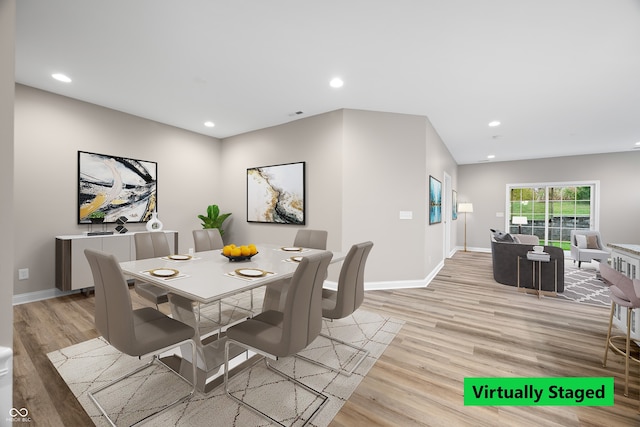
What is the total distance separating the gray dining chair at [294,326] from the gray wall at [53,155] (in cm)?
349

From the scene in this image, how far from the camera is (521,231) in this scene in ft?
25.2

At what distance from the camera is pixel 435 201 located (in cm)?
501

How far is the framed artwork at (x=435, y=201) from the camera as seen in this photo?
4.70 m

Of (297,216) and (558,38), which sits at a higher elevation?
(558,38)

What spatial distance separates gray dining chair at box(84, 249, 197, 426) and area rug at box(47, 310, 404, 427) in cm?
6

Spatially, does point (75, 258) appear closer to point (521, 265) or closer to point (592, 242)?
point (521, 265)

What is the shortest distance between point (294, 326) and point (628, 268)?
9.97 feet

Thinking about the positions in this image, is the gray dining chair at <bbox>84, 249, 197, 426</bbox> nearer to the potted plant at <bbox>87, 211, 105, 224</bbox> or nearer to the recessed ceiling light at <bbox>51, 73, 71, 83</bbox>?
the recessed ceiling light at <bbox>51, 73, 71, 83</bbox>

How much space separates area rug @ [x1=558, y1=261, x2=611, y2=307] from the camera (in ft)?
12.3

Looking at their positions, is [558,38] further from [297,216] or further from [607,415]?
[297,216]

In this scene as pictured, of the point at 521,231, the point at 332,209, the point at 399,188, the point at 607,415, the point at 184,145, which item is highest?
the point at 184,145

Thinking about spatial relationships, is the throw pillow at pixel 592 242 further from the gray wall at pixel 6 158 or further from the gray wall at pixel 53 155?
the gray wall at pixel 53 155

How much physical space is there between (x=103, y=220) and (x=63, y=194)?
565mm

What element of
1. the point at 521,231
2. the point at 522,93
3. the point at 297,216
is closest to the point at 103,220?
the point at 297,216
